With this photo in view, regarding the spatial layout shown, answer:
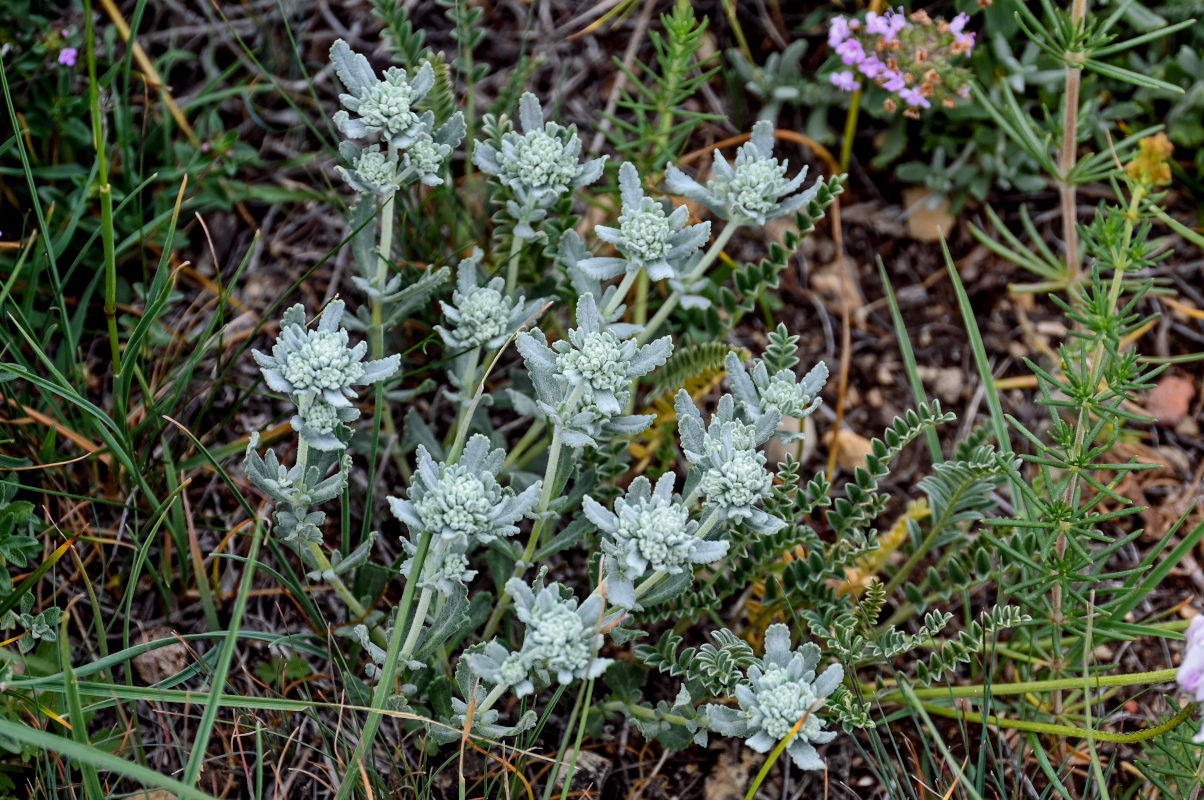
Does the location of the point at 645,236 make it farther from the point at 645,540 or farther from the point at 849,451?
the point at 849,451

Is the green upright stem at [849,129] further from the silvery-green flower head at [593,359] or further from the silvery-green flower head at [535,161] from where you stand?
the silvery-green flower head at [593,359]

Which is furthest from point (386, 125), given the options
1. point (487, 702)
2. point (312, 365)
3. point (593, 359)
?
point (487, 702)

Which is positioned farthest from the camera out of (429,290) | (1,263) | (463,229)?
(463,229)

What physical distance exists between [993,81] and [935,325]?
85cm

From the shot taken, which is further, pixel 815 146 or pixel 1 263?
pixel 815 146

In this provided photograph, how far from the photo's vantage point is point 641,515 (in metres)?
2.19

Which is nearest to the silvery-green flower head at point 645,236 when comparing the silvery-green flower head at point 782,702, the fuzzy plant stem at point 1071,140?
the silvery-green flower head at point 782,702

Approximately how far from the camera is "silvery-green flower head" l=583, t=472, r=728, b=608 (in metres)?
2.16

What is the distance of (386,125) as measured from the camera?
247 cm

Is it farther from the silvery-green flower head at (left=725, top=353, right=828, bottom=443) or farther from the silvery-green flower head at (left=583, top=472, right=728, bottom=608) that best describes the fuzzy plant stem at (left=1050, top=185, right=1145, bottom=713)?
the silvery-green flower head at (left=583, top=472, right=728, bottom=608)

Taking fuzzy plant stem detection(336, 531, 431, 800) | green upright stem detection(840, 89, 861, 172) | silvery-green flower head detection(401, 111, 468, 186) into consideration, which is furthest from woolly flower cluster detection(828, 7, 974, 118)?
fuzzy plant stem detection(336, 531, 431, 800)

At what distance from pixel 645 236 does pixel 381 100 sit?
70 cm

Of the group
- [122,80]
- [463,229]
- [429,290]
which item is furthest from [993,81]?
[122,80]

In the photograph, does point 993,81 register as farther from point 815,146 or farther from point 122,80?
point 122,80
